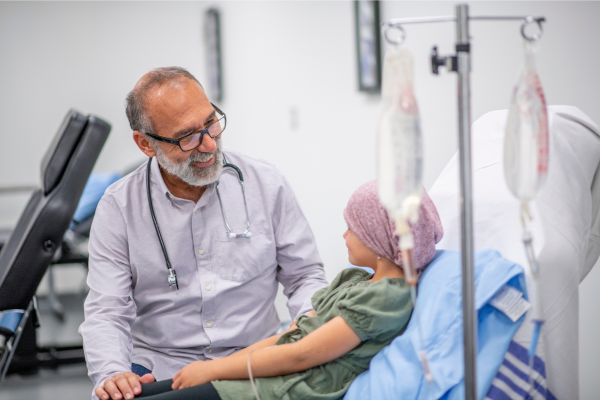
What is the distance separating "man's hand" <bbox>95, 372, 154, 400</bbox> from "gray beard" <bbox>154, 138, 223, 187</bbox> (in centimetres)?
52

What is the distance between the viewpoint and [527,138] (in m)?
0.72

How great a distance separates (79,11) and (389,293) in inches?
176

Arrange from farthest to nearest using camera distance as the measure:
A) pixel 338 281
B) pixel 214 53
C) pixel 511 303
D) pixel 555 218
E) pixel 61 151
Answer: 1. pixel 214 53
2. pixel 61 151
3. pixel 338 281
4. pixel 555 218
5. pixel 511 303

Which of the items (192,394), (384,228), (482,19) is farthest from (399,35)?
(192,394)

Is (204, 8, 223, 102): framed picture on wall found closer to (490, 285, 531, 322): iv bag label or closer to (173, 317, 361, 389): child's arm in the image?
(173, 317, 361, 389): child's arm

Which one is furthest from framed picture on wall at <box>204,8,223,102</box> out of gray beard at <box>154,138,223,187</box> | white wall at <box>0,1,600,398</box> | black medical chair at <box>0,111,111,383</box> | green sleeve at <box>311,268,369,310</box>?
green sleeve at <box>311,268,369,310</box>

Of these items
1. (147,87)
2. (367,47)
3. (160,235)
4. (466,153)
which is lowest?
(160,235)

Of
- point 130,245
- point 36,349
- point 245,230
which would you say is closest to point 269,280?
point 245,230

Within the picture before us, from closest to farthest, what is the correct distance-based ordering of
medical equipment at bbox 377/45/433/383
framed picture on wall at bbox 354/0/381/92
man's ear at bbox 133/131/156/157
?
medical equipment at bbox 377/45/433/383
man's ear at bbox 133/131/156/157
framed picture on wall at bbox 354/0/381/92

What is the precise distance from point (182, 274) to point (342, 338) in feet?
1.89

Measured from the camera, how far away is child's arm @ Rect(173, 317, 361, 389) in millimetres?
1047

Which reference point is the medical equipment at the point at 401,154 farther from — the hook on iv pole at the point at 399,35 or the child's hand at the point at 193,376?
the child's hand at the point at 193,376

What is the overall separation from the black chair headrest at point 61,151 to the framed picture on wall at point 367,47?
5.76ft

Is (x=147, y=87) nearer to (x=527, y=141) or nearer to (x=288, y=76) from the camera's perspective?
(x=527, y=141)
